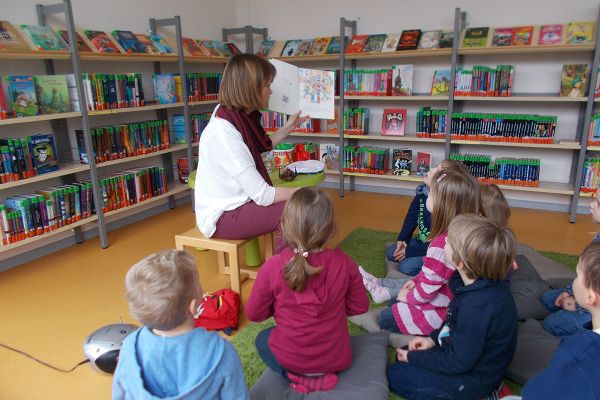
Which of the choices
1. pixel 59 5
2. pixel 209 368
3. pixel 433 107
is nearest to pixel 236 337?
pixel 209 368

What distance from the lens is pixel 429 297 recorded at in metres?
2.00

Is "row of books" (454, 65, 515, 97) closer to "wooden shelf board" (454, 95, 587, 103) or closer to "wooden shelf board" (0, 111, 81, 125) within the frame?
"wooden shelf board" (454, 95, 587, 103)

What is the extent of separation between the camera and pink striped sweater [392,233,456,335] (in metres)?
1.94

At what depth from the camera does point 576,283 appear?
4.26 feet

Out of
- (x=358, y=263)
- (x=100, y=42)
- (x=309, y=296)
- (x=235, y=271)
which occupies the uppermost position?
(x=100, y=42)

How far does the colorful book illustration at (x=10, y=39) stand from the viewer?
2926mm

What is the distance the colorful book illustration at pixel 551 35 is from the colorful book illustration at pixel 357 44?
161 cm

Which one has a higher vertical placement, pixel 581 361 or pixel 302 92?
pixel 302 92

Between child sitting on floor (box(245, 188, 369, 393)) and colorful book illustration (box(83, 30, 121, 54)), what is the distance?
2795 mm

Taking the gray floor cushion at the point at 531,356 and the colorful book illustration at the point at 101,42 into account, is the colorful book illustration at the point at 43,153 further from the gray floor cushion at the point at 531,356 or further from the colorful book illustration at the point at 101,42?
the gray floor cushion at the point at 531,356

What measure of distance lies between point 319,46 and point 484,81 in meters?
1.74

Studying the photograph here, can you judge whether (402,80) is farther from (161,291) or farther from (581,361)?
(161,291)

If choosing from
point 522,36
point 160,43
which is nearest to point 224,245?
point 160,43

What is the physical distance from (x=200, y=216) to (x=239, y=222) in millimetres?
240
